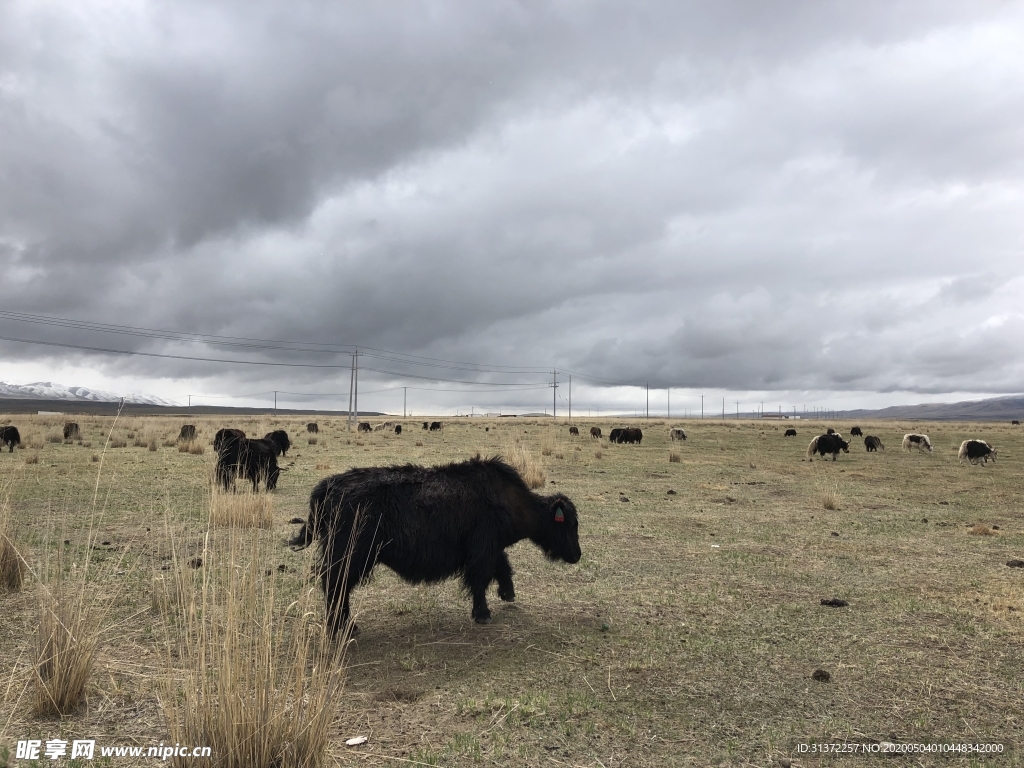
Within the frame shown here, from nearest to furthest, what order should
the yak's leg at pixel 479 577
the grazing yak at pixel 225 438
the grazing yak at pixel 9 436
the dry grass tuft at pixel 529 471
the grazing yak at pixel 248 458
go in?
the yak's leg at pixel 479 577, the grazing yak at pixel 248 458, the grazing yak at pixel 225 438, the dry grass tuft at pixel 529 471, the grazing yak at pixel 9 436

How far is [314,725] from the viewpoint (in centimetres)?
315

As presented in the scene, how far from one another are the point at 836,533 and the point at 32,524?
13.5 metres

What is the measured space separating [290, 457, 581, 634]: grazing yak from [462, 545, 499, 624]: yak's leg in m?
0.01

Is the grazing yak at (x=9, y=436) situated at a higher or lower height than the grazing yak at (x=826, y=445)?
higher

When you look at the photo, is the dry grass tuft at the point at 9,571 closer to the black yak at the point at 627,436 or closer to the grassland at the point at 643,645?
the grassland at the point at 643,645

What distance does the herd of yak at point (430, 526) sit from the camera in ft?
19.2

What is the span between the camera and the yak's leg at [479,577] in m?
6.43

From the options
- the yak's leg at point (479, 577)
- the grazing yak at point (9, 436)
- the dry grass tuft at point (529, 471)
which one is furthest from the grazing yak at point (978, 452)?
the grazing yak at point (9, 436)

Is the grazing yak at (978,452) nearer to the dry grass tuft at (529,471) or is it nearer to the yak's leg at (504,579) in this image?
the dry grass tuft at (529,471)

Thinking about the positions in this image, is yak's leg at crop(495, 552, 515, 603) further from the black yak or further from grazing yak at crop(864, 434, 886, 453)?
grazing yak at crop(864, 434, 886, 453)

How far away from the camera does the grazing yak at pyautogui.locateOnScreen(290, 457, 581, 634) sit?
5859mm

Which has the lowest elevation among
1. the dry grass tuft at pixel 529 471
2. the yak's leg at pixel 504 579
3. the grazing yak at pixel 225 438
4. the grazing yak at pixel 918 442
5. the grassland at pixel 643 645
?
the grassland at pixel 643 645

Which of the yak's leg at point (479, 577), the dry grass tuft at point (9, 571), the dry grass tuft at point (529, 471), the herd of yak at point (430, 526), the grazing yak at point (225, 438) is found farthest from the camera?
the dry grass tuft at point (529, 471)

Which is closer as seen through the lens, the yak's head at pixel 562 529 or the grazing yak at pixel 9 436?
the yak's head at pixel 562 529
